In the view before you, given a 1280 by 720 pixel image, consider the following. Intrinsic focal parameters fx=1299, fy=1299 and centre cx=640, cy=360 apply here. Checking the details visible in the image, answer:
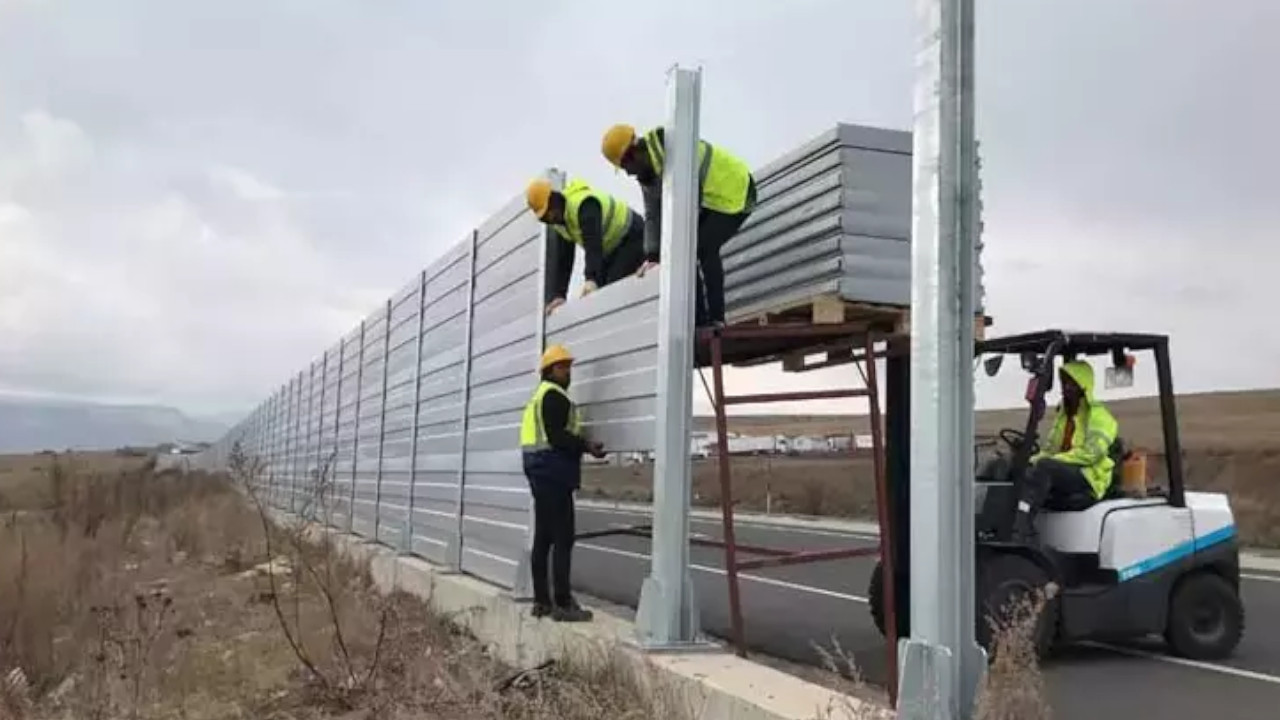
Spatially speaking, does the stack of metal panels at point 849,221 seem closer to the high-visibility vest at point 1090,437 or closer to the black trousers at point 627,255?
the black trousers at point 627,255

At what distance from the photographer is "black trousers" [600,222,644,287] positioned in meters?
8.71

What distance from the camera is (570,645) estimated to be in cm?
719

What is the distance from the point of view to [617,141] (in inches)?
293

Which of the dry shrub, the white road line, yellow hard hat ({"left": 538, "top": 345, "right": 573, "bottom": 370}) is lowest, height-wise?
the white road line

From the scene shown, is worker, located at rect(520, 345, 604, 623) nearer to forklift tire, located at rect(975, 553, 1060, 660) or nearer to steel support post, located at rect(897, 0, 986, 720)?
forklift tire, located at rect(975, 553, 1060, 660)

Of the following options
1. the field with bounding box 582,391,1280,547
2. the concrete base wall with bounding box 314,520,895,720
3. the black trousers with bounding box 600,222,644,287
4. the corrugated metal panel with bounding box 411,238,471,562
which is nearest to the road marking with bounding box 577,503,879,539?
the field with bounding box 582,391,1280,547

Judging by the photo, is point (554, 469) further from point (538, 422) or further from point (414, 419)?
point (414, 419)

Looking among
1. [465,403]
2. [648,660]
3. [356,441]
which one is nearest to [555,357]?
[648,660]

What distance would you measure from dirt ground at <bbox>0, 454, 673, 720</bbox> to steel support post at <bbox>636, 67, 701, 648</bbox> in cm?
41

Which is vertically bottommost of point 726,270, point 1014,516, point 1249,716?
point 1249,716

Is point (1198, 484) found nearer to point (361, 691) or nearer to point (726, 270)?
point (726, 270)

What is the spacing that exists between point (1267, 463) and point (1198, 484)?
8.27 ft

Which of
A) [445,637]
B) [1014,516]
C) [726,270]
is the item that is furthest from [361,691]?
[1014,516]

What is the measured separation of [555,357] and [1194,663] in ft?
19.1
